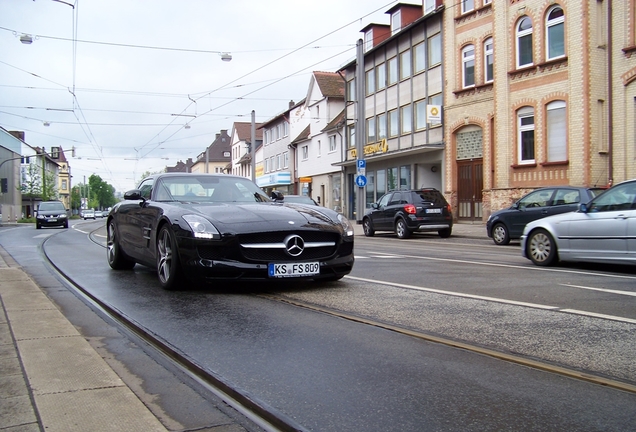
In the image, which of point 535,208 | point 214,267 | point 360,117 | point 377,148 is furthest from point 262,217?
point 377,148

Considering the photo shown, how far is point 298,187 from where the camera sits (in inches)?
2110

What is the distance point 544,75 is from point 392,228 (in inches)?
328

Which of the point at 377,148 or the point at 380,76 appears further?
the point at 380,76

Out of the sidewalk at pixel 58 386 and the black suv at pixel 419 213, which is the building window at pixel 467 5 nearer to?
the black suv at pixel 419 213

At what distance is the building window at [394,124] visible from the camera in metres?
33.6

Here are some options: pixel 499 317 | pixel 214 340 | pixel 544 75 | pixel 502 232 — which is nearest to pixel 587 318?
pixel 499 317

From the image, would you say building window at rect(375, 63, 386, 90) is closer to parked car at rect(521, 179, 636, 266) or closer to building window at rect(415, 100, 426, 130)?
building window at rect(415, 100, 426, 130)

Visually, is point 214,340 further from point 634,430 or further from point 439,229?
point 439,229

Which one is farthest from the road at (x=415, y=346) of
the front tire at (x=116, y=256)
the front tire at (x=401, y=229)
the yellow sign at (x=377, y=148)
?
the yellow sign at (x=377, y=148)

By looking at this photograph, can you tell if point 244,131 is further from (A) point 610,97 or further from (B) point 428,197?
(A) point 610,97

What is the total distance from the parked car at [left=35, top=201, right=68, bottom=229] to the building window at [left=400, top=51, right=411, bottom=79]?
72.9 feet

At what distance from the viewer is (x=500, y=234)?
1662cm

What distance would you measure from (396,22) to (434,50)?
16.7 ft

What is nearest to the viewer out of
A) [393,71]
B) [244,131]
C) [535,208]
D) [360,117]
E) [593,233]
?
[593,233]
